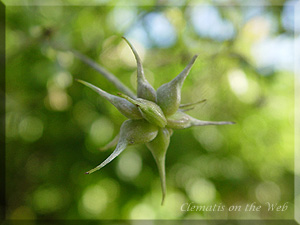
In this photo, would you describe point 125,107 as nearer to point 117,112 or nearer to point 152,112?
point 152,112

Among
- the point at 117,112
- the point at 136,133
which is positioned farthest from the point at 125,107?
the point at 117,112

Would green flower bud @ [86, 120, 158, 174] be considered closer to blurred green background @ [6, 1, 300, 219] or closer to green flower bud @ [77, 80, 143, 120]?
green flower bud @ [77, 80, 143, 120]

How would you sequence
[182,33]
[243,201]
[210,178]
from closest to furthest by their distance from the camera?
1. [182,33]
2. [210,178]
3. [243,201]

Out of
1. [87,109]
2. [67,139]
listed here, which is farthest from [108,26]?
[67,139]

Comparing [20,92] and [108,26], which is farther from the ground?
[108,26]

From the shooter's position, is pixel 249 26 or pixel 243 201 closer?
pixel 249 26

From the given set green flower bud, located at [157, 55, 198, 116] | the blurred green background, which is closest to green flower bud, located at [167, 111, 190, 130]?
green flower bud, located at [157, 55, 198, 116]

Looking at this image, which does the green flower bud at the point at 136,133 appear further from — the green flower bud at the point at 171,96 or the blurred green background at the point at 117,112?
the blurred green background at the point at 117,112

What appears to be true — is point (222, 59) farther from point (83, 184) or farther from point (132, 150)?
point (83, 184)
